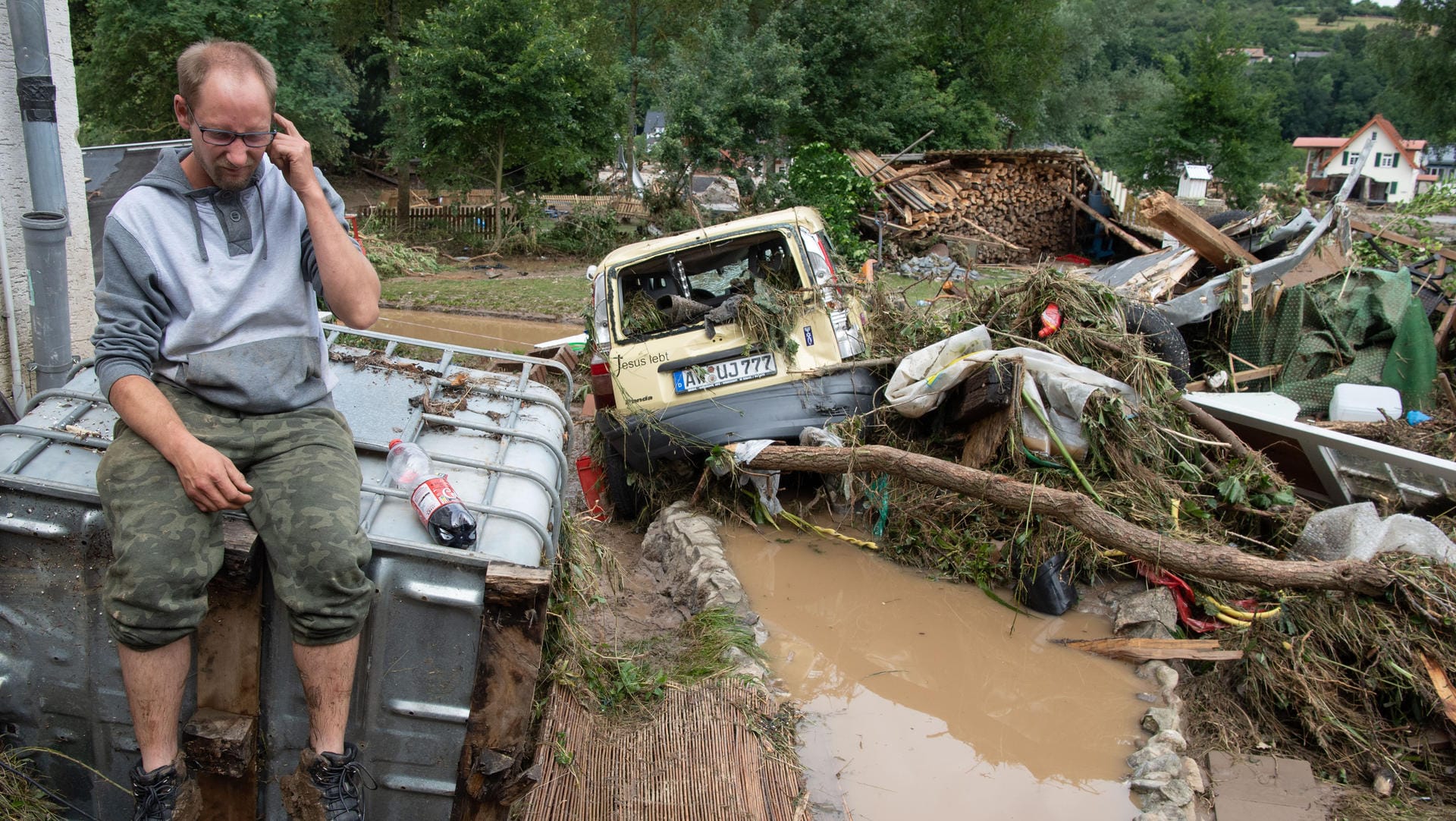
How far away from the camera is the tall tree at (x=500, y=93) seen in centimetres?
1962

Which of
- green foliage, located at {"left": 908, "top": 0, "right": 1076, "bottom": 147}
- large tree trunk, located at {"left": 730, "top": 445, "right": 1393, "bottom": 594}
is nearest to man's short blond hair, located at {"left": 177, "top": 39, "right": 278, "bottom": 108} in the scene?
large tree trunk, located at {"left": 730, "top": 445, "right": 1393, "bottom": 594}

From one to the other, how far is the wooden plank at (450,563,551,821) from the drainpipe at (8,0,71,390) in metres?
3.14

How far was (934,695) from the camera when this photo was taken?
437 cm

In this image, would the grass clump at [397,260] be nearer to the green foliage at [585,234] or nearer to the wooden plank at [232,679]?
the green foliage at [585,234]

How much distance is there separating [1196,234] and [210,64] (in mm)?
7757

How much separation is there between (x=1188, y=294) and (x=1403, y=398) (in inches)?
64.3

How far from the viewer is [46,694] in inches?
98.9

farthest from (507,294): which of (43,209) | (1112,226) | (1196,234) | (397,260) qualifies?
(1112,226)

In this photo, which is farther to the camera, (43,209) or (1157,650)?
(1157,650)

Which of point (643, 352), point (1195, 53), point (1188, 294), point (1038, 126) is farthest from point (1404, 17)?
point (643, 352)

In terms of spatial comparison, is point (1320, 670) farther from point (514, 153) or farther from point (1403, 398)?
point (514, 153)

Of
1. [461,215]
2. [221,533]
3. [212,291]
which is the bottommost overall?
[461,215]

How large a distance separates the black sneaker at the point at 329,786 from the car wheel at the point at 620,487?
3.73m

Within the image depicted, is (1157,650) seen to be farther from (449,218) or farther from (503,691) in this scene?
(449,218)
